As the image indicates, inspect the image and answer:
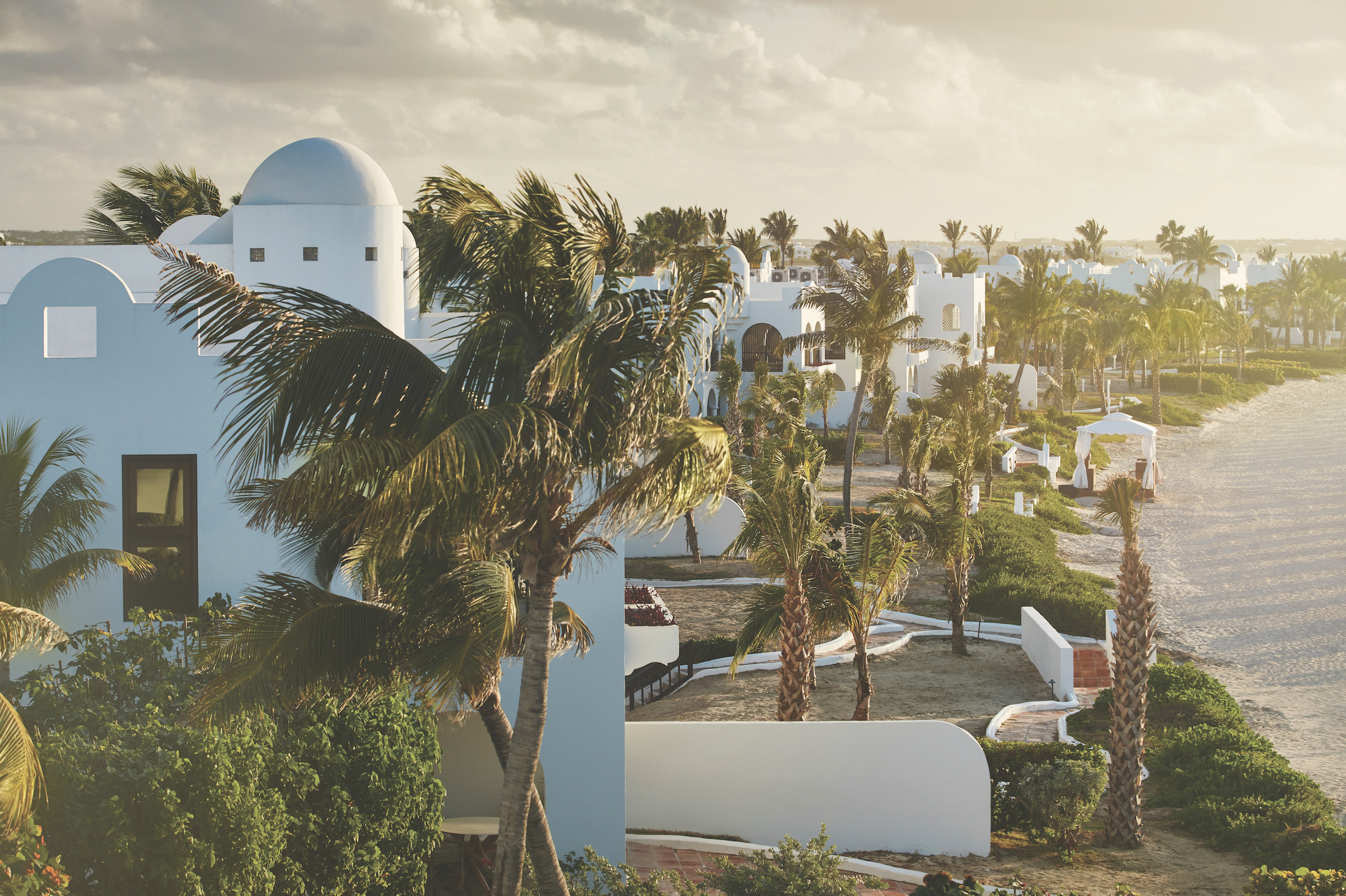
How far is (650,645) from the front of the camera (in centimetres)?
2017

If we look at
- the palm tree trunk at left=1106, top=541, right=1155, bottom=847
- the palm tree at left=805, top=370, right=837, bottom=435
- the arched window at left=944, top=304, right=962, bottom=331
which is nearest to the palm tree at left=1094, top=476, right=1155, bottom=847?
the palm tree trunk at left=1106, top=541, right=1155, bottom=847

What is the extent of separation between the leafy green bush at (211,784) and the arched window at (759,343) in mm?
38553

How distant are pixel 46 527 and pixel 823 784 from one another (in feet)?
28.7

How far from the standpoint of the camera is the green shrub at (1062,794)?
13.8 metres

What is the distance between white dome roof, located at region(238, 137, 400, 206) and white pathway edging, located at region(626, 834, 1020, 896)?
8.99 meters

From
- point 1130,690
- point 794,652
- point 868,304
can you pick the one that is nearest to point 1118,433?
point 868,304

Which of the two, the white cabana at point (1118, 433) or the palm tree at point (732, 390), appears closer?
the palm tree at point (732, 390)

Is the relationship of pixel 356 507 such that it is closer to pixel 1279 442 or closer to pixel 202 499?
pixel 202 499

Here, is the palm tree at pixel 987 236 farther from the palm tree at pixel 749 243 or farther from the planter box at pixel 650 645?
the planter box at pixel 650 645

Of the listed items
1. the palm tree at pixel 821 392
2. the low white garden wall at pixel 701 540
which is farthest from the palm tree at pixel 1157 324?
the low white garden wall at pixel 701 540

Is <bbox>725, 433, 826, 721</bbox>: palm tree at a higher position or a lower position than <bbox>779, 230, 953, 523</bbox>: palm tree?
lower

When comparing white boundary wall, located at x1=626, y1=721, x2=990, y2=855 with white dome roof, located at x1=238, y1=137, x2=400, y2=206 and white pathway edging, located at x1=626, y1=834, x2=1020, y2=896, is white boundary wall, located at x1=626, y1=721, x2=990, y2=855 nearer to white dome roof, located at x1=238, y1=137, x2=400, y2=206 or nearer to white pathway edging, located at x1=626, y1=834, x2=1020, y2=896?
white pathway edging, located at x1=626, y1=834, x2=1020, y2=896

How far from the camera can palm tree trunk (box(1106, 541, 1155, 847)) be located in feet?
45.9

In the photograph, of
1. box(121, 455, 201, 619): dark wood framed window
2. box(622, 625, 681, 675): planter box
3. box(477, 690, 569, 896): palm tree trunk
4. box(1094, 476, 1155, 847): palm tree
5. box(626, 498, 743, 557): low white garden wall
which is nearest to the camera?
box(477, 690, 569, 896): palm tree trunk
